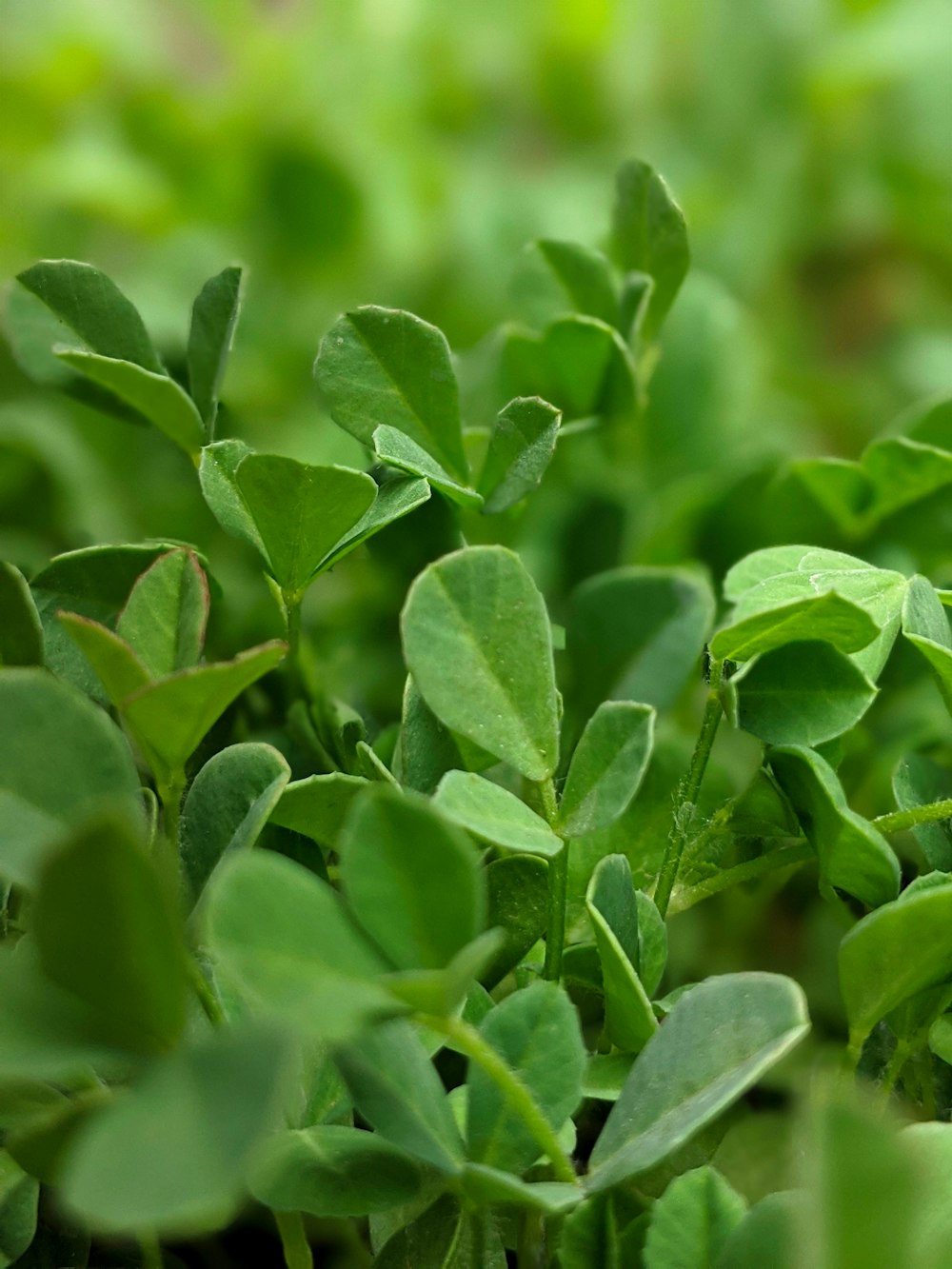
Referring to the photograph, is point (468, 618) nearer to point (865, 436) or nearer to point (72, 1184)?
point (72, 1184)

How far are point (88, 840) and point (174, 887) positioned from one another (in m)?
0.08

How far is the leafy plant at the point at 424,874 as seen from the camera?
201 millimetres

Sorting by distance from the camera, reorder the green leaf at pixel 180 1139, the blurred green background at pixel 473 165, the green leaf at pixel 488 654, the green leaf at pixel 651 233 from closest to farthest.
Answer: the green leaf at pixel 180 1139
the green leaf at pixel 488 654
the green leaf at pixel 651 233
the blurred green background at pixel 473 165

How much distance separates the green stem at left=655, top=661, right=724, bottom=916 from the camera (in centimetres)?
31

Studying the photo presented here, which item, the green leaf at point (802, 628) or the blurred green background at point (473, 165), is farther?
the blurred green background at point (473, 165)

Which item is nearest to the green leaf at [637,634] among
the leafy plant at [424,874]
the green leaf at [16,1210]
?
the leafy plant at [424,874]

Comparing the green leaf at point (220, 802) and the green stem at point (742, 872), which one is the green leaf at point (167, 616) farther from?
the green stem at point (742, 872)

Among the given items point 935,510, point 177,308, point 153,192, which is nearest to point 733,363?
point 935,510

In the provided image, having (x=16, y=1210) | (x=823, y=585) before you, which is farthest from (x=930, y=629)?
(x=16, y=1210)

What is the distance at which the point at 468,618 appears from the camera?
0.91 feet

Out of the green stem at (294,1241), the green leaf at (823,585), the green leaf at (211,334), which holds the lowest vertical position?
the green stem at (294,1241)

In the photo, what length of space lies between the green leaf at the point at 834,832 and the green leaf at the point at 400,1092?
0.11m

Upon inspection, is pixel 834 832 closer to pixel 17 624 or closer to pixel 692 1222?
pixel 692 1222

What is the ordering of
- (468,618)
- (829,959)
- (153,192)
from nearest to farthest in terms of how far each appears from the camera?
(468,618)
(829,959)
(153,192)
